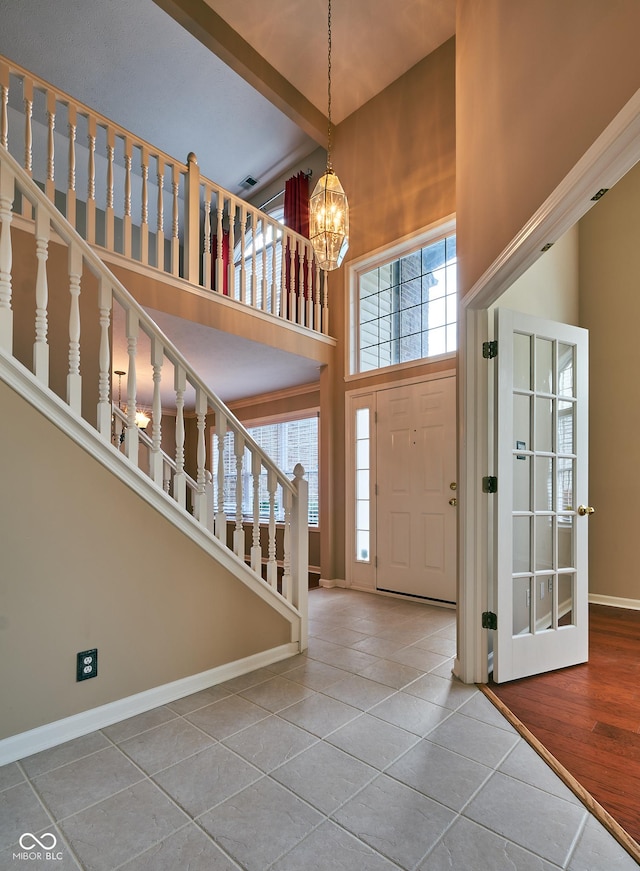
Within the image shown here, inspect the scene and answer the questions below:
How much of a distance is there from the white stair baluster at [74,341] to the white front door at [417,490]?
303cm

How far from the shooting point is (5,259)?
203cm

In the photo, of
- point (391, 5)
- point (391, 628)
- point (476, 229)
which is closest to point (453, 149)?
point (391, 5)

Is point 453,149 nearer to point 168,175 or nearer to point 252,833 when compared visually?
point 168,175

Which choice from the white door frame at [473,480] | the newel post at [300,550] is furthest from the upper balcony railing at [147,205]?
the white door frame at [473,480]

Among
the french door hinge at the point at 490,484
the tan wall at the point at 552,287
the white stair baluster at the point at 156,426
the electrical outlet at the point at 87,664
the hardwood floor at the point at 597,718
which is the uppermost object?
the tan wall at the point at 552,287

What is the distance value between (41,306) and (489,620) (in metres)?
2.72

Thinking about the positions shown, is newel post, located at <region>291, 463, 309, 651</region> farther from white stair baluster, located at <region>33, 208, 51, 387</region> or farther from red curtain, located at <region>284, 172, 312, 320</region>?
red curtain, located at <region>284, 172, 312, 320</region>

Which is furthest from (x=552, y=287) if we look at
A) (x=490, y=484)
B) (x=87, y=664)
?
(x=87, y=664)

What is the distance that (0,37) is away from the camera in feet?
14.3

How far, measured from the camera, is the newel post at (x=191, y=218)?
390 cm

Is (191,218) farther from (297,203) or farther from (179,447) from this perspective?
(297,203)

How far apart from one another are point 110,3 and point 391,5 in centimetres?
245

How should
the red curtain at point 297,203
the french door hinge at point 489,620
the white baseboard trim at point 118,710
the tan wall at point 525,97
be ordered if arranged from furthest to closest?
the red curtain at point 297,203
the french door hinge at point 489,620
the white baseboard trim at point 118,710
the tan wall at point 525,97

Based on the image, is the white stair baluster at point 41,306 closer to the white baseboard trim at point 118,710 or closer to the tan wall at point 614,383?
the white baseboard trim at point 118,710
